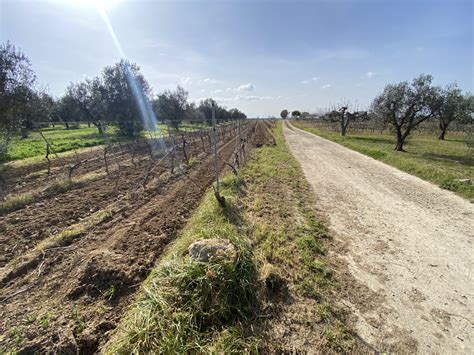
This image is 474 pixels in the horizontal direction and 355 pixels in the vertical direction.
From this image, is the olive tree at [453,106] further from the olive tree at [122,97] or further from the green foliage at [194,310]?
the olive tree at [122,97]

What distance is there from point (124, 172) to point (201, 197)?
5478mm

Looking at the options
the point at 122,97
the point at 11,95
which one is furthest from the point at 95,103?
the point at 11,95

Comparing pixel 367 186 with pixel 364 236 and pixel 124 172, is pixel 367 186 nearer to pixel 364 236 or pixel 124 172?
pixel 364 236

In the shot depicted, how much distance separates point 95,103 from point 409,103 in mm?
37038

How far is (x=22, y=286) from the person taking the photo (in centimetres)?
351

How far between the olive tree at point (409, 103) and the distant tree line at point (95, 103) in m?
15.3

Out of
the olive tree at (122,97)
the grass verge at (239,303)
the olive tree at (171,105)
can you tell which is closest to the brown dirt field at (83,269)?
the grass verge at (239,303)

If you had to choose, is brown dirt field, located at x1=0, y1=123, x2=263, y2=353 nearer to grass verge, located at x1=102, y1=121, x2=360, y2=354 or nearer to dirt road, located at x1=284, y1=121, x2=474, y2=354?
grass verge, located at x1=102, y1=121, x2=360, y2=354

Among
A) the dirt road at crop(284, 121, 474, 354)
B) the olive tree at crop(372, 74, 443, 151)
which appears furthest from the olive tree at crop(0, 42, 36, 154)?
the olive tree at crop(372, 74, 443, 151)

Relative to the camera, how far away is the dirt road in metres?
2.74

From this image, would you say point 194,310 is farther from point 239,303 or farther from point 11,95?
point 11,95

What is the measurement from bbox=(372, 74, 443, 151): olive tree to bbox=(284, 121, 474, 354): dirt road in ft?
37.7

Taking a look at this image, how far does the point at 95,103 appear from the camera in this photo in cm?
2964

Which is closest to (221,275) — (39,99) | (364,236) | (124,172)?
(364,236)
